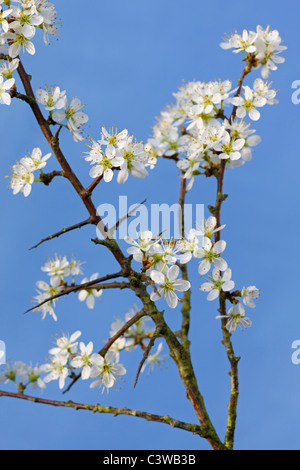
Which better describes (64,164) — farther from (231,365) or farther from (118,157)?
(231,365)

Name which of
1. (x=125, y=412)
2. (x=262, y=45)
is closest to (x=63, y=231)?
(x=125, y=412)

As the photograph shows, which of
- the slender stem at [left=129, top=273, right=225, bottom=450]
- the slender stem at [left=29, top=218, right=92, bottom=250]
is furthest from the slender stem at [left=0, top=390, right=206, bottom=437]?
the slender stem at [left=29, top=218, right=92, bottom=250]

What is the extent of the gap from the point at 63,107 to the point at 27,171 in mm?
390

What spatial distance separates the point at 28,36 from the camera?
285 centimetres

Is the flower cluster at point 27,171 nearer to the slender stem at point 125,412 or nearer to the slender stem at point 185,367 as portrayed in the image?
the slender stem at point 185,367

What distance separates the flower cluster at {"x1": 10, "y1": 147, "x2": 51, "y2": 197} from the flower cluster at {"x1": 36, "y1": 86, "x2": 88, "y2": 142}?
21 cm

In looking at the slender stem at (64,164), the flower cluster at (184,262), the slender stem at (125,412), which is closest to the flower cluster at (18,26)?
the slender stem at (64,164)

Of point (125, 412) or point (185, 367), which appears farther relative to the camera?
point (185, 367)

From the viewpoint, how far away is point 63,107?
295 centimetres

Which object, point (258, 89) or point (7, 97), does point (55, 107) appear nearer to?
point (7, 97)

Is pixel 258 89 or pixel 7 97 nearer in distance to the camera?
pixel 7 97

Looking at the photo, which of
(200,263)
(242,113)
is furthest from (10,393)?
(242,113)

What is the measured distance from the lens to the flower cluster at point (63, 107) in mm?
2883

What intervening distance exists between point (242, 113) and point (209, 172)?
1.36 ft
